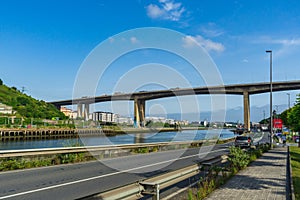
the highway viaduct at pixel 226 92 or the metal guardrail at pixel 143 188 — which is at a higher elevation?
the highway viaduct at pixel 226 92

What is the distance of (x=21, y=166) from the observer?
14.7 m

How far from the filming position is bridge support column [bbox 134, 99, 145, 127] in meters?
97.9

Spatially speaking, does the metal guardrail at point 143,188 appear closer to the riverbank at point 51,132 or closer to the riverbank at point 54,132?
the riverbank at point 54,132

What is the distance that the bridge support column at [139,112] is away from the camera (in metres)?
97.9

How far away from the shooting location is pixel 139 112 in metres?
102

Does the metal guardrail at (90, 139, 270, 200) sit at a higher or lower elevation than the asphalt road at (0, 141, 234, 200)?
higher

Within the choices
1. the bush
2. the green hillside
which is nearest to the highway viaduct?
the green hillside

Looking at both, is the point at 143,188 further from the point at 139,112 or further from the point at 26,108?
the point at 26,108

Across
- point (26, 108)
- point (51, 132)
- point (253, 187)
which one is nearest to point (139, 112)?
point (51, 132)

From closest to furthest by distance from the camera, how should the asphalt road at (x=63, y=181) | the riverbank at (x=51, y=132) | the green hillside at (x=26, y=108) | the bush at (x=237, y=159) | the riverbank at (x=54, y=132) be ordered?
1. the asphalt road at (x=63, y=181)
2. the bush at (x=237, y=159)
3. the riverbank at (x=54, y=132)
4. the riverbank at (x=51, y=132)
5. the green hillside at (x=26, y=108)

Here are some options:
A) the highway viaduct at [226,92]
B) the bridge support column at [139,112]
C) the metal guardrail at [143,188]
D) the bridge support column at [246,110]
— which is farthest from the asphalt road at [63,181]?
the bridge support column at [139,112]

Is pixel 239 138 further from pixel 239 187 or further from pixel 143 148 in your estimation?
pixel 239 187

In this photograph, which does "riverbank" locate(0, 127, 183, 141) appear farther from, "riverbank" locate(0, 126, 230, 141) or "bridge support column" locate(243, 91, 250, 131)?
"bridge support column" locate(243, 91, 250, 131)

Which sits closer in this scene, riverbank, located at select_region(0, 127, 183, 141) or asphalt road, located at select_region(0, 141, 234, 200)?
asphalt road, located at select_region(0, 141, 234, 200)
